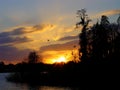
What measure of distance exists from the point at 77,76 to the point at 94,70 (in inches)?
232

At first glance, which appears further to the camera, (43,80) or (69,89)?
(43,80)

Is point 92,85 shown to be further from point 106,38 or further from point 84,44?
point 106,38

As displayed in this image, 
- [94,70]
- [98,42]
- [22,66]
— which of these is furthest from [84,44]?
[22,66]

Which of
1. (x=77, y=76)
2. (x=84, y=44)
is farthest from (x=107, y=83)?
(x=84, y=44)

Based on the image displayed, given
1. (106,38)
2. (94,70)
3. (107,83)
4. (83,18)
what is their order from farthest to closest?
(106,38) < (83,18) < (94,70) < (107,83)

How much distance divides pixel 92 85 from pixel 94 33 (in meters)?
23.2

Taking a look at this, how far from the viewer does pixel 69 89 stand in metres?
76.6

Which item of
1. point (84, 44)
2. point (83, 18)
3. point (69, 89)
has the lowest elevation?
point (69, 89)

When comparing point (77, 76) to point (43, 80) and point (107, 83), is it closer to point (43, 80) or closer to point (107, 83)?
point (107, 83)

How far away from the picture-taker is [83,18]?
91.8m

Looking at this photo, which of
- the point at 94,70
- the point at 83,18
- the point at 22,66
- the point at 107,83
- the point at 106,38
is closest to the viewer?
the point at 107,83

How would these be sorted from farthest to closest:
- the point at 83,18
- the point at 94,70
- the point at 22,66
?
the point at 22,66 < the point at 83,18 < the point at 94,70

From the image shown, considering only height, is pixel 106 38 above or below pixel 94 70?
above

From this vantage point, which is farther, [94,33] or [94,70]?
[94,33]
